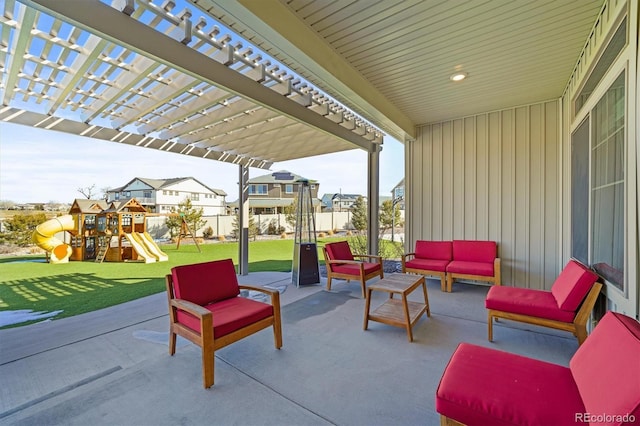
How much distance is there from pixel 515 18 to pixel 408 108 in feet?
7.61

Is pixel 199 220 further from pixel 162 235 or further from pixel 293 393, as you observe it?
pixel 293 393

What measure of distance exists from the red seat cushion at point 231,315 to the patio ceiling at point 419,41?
2.42 meters

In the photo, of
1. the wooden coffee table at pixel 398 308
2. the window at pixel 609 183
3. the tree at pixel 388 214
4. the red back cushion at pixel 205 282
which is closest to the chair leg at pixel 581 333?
the window at pixel 609 183

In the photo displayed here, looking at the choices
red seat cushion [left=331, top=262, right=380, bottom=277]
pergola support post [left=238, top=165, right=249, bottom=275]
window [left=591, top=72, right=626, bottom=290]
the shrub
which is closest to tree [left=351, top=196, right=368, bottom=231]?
pergola support post [left=238, top=165, right=249, bottom=275]

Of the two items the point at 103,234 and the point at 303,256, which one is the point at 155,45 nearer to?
the point at 303,256

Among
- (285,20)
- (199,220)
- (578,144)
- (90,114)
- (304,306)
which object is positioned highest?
(285,20)

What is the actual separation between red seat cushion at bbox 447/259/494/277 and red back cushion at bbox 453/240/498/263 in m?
0.13

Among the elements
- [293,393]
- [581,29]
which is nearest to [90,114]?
[293,393]

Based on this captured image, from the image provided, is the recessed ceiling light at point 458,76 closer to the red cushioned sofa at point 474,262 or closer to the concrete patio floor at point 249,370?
the red cushioned sofa at point 474,262

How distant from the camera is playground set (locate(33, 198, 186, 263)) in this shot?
7.77m

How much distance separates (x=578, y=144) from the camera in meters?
3.54

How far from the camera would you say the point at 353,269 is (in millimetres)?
4758

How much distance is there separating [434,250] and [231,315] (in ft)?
13.3

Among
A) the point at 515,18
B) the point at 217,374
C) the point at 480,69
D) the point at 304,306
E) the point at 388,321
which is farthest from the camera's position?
the point at 304,306
